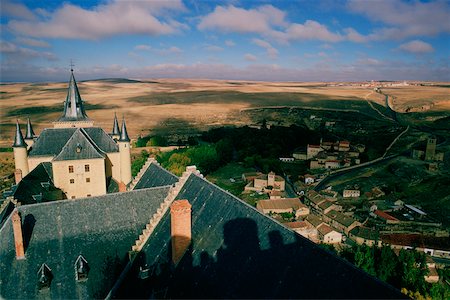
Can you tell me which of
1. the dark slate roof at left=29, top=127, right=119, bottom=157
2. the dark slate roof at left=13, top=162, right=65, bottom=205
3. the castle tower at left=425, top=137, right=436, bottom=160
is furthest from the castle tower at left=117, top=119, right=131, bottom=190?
the castle tower at left=425, top=137, right=436, bottom=160

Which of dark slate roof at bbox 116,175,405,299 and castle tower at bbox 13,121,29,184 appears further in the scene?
castle tower at bbox 13,121,29,184

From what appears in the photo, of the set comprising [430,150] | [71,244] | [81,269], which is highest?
[71,244]

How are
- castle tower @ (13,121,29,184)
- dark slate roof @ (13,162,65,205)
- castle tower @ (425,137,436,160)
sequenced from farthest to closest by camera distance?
castle tower @ (425,137,436,160), castle tower @ (13,121,29,184), dark slate roof @ (13,162,65,205)

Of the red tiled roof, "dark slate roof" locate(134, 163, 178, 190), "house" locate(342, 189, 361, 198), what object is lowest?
"house" locate(342, 189, 361, 198)

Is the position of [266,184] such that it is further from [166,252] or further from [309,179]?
[166,252]

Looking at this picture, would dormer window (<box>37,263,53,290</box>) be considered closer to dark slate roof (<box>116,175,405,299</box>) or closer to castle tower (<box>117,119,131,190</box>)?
dark slate roof (<box>116,175,405,299</box>)

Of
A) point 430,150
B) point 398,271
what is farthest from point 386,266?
point 430,150

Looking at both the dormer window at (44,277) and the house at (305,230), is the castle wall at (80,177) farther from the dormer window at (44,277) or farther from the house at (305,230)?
the house at (305,230)
